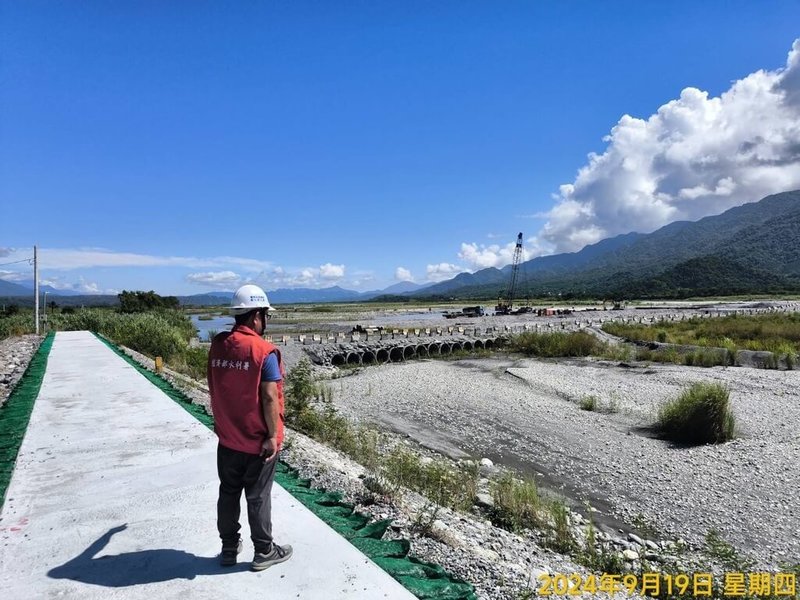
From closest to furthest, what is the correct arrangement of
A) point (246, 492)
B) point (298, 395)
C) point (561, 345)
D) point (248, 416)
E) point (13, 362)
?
point (248, 416) → point (246, 492) → point (298, 395) → point (13, 362) → point (561, 345)

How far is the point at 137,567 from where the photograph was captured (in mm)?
3279

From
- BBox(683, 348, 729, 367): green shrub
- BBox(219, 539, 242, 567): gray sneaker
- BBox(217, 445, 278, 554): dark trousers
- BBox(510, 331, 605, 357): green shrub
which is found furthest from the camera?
BBox(510, 331, 605, 357): green shrub

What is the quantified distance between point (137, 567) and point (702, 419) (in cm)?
1172

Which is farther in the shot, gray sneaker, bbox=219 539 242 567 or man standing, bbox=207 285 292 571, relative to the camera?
gray sneaker, bbox=219 539 242 567

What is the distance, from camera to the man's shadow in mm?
3156

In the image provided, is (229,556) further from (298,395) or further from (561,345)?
(561,345)

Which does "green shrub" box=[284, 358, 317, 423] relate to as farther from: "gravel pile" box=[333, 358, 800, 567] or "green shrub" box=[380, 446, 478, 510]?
"gravel pile" box=[333, 358, 800, 567]

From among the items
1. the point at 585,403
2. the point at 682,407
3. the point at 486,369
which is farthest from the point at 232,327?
the point at 486,369

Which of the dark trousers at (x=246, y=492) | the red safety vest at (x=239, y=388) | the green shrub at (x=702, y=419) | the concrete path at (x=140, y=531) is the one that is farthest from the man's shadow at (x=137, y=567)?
the green shrub at (x=702, y=419)

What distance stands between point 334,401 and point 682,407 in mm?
10155

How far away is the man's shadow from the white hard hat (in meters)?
1.66

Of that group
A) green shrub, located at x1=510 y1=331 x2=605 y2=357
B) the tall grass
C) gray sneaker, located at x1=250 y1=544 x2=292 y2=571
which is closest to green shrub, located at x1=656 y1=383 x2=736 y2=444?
gray sneaker, located at x1=250 y1=544 x2=292 y2=571

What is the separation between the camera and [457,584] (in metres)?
3.44

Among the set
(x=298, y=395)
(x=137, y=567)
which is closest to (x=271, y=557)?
(x=137, y=567)
